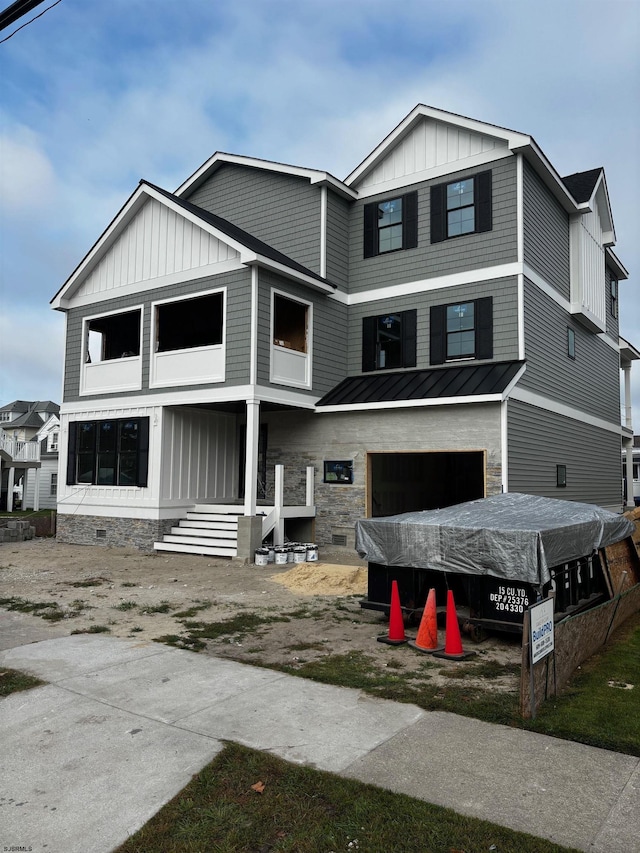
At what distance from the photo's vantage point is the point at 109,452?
17.8 metres

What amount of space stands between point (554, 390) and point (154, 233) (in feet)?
36.9

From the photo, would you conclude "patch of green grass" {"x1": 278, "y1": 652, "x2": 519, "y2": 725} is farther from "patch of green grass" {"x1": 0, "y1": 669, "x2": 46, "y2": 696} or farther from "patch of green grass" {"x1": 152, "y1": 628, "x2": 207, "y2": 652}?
"patch of green grass" {"x1": 0, "y1": 669, "x2": 46, "y2": 696}

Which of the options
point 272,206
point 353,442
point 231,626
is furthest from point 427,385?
point 231,626

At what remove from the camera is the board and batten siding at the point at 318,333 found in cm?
1522

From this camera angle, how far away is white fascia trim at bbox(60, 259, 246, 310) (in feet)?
51.2

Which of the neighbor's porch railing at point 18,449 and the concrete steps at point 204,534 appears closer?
the concrete steps at point 204,534

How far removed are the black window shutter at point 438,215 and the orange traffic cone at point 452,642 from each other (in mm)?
11674

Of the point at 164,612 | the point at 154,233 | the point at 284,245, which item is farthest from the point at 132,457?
the point at 164,612

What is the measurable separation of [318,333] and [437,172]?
513 centimetres

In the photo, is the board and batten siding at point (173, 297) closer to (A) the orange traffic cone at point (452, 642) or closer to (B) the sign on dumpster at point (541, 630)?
(A) the orange traffic cone at point (452, 642)

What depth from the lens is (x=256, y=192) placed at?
19172 mm

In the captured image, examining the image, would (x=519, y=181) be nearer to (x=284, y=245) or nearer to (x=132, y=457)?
(x=284, y=245)

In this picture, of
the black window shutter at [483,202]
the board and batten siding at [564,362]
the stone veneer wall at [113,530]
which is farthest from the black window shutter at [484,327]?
the stone veneer wall at [113,530]

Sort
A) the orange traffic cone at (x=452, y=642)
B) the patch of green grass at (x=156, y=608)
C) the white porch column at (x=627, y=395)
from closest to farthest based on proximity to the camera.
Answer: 1. the orange traffic cone at (x=452, y=642)
2. the patch of green grass at (x=156, y=608)
3. the white porch column at (x=627, y=395)
